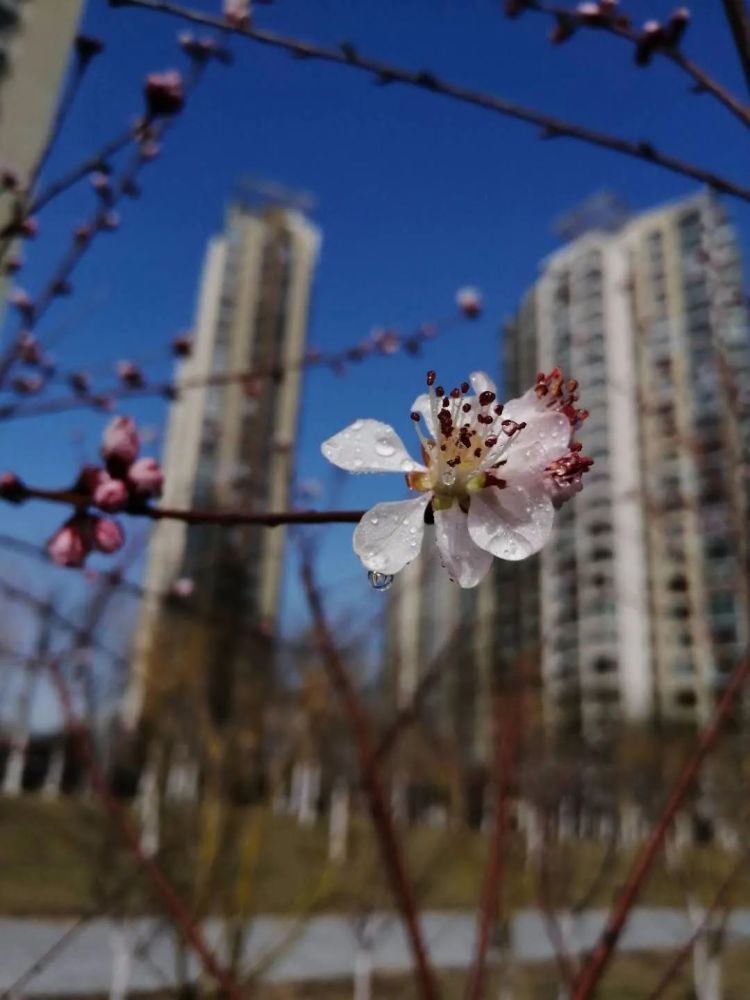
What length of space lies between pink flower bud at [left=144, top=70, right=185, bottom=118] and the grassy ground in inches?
58.8

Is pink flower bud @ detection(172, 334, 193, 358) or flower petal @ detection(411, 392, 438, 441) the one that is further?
pink flower bud @ detection(172, 334, 193, 358)

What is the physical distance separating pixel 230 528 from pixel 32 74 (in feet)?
3.96

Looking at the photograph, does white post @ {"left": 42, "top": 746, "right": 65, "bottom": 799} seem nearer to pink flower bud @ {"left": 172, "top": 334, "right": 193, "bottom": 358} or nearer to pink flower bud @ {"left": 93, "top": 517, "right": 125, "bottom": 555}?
pink flower bud @ {"left": 172, "top": 334, "right": 193, "bottom": 358}

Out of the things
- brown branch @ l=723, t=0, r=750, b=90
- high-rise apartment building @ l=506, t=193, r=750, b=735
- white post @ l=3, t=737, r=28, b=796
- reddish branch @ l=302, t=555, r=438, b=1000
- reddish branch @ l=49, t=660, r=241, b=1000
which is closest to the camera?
brown branch @ l=723, t=0, r=750, b=90

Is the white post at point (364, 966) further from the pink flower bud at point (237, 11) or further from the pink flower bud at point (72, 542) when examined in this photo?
the pink flower bud at point (237, 11)

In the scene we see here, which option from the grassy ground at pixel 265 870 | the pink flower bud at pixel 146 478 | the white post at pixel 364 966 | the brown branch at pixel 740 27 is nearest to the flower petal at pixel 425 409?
the pink flower bud at pixel 146 478

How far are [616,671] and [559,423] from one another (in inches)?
1316

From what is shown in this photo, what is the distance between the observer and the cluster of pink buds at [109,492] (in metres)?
0.60

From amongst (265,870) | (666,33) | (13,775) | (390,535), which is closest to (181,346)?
(666,33)

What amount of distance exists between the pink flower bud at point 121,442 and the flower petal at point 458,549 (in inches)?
9.9

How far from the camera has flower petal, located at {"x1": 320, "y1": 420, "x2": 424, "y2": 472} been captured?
60cm

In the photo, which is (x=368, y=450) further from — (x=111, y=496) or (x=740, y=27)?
(x=740, y=27)

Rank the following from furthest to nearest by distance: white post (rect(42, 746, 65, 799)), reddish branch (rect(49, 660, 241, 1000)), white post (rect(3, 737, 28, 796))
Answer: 1. white post (rect(42, 746, 65, 799))
2. white post (rect(3, 737, 28, 796))
3. reddish branch (rect(49, 660, 241, 1000))

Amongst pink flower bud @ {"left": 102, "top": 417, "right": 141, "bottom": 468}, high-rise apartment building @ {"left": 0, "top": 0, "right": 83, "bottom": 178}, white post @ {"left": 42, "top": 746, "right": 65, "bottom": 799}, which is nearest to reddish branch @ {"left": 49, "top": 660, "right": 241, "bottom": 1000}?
pink flower bud @ {"left": 102, "top": 417, "right": 141, "bottom": 468}
